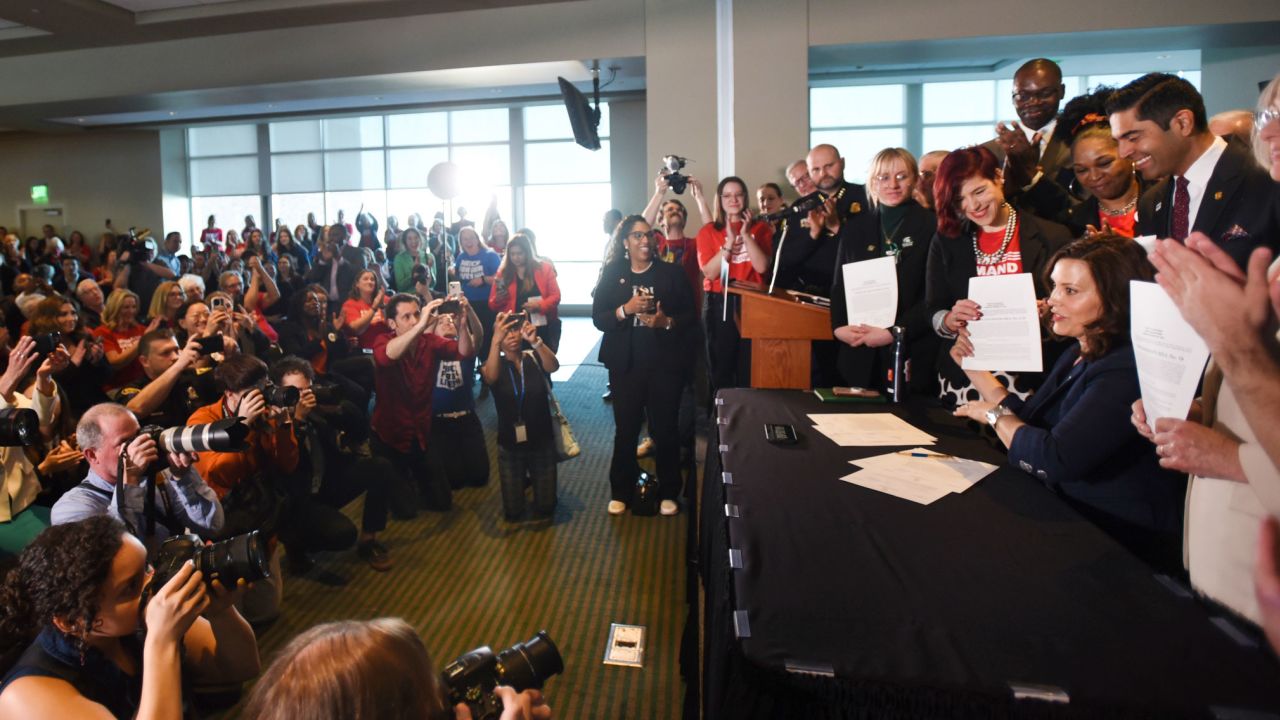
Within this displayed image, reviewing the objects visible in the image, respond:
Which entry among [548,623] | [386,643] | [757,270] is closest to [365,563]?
[548,623]

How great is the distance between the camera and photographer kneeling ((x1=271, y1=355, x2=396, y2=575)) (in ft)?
9.66

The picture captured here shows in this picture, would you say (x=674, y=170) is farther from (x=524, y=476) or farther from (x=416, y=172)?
(x=416, y=172)

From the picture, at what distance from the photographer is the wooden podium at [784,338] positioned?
2.71 metres

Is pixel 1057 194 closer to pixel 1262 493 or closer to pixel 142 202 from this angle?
pixel 1262 493

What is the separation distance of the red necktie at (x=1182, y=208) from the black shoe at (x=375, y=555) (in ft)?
9.53

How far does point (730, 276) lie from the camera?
3.89 metres

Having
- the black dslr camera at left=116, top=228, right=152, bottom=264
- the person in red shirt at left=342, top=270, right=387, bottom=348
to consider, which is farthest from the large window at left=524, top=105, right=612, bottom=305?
the person in red shirt at left=342, top=270, right=387, bottom=348

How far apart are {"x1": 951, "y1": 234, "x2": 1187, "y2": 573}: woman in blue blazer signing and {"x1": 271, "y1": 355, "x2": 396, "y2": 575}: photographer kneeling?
2404mm

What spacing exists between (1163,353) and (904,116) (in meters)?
9.01

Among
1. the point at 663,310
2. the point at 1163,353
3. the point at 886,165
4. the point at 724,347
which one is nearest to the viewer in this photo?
the point at 1163,353

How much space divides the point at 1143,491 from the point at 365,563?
2776 mm

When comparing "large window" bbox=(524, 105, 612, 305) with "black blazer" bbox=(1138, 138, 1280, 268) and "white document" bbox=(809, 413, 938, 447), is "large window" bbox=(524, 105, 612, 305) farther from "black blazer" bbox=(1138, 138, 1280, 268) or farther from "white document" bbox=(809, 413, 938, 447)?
"black blazer" bbox=(1138, 138, 1280, 268)

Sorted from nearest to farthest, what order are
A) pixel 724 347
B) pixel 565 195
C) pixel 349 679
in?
pixel 349 679 < pixel 724 347 < pixel 565 195

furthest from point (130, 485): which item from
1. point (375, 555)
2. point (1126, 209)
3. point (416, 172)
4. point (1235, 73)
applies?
point (416, 172)
